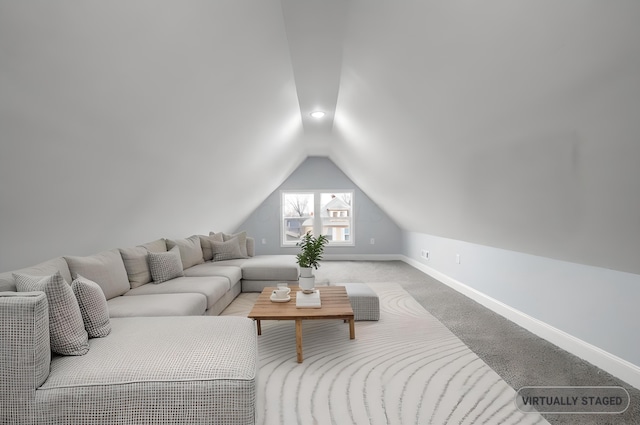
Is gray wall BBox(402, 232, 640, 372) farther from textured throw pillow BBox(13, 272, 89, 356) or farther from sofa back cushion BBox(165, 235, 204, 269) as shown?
sofa back cushion BBox(165, 235, 204, 269)

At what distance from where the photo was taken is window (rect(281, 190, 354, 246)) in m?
8.06

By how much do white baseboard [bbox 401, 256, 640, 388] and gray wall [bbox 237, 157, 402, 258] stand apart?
351 centimetres

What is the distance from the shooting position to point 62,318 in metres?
1.74

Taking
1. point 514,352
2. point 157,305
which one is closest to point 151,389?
point 157,305

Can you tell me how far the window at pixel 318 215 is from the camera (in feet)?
26.5

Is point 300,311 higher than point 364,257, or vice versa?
point 300,311

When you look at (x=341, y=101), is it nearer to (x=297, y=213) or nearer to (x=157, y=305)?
(x=157, y=305)

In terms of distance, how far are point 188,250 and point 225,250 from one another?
727mm

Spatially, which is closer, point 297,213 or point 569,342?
point 569,342

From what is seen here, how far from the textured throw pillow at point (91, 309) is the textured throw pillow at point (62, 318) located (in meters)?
0.11

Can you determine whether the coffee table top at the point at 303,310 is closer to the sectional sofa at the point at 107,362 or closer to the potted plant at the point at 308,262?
the potted plant at the point at 308,262

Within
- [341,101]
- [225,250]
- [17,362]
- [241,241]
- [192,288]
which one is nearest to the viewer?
[17,362]

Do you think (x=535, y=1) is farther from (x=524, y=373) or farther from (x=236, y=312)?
(x=236, y=312)

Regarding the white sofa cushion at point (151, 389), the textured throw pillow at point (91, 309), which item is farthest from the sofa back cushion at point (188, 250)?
the white sofa cushion at point (151, 389)
